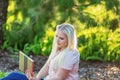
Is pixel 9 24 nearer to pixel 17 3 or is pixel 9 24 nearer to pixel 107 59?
pixel 17 3

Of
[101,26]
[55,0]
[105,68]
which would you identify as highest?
[55,0]

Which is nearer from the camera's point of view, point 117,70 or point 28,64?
point 28,64

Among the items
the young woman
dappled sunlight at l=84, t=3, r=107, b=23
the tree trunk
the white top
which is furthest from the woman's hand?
the tree trunk

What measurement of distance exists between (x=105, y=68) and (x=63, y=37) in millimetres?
3005

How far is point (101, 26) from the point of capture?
320 inches

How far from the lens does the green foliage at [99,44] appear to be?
7895mm

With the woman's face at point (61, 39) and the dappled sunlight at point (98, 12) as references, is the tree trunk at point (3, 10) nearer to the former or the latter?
the dappled sunlight at point (98, 12)

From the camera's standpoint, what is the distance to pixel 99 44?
8.10 meters

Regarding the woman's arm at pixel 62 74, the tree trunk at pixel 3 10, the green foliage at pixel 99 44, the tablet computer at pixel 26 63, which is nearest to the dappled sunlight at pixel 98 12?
the green foliage at pixel 99 44

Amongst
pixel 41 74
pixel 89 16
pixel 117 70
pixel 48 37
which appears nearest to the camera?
pixel 41 74

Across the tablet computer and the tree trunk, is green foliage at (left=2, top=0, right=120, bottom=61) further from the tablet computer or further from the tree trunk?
the tablet computer

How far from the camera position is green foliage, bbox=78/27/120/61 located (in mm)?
7895

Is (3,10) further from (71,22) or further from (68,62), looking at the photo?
(68,62)

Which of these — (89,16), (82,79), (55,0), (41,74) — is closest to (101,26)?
(89,16)
